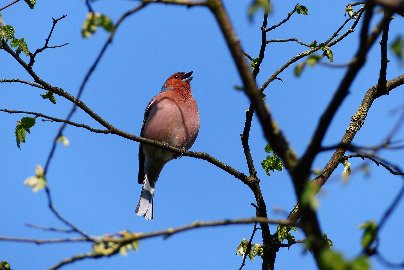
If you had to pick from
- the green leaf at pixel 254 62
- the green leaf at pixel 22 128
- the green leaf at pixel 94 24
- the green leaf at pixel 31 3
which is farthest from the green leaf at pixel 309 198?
the green leaf at pixel 31 3

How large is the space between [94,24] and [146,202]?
6.77m

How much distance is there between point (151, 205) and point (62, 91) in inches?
148

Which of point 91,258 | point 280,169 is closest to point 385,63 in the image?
point 280,169

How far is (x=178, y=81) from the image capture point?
993 cm

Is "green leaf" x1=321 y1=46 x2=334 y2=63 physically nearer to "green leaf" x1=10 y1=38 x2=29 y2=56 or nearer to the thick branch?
the thick branch

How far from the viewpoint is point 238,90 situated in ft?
8.77

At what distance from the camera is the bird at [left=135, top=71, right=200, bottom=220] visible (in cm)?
891

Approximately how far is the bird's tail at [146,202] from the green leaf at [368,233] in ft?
23.0

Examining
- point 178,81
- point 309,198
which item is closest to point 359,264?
point 309,198

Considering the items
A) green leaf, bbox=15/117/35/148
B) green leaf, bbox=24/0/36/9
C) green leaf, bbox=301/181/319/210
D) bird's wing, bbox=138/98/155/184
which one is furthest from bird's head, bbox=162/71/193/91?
green leaf, bbox=301/181/319/210

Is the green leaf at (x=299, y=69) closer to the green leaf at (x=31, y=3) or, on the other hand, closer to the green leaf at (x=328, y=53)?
the green leaf at (x=328, y=53)

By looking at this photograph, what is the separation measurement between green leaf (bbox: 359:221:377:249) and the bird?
6.11 meters

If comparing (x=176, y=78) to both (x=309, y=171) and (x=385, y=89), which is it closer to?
(x=385, y=89)

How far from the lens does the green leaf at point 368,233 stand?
2479 mm
